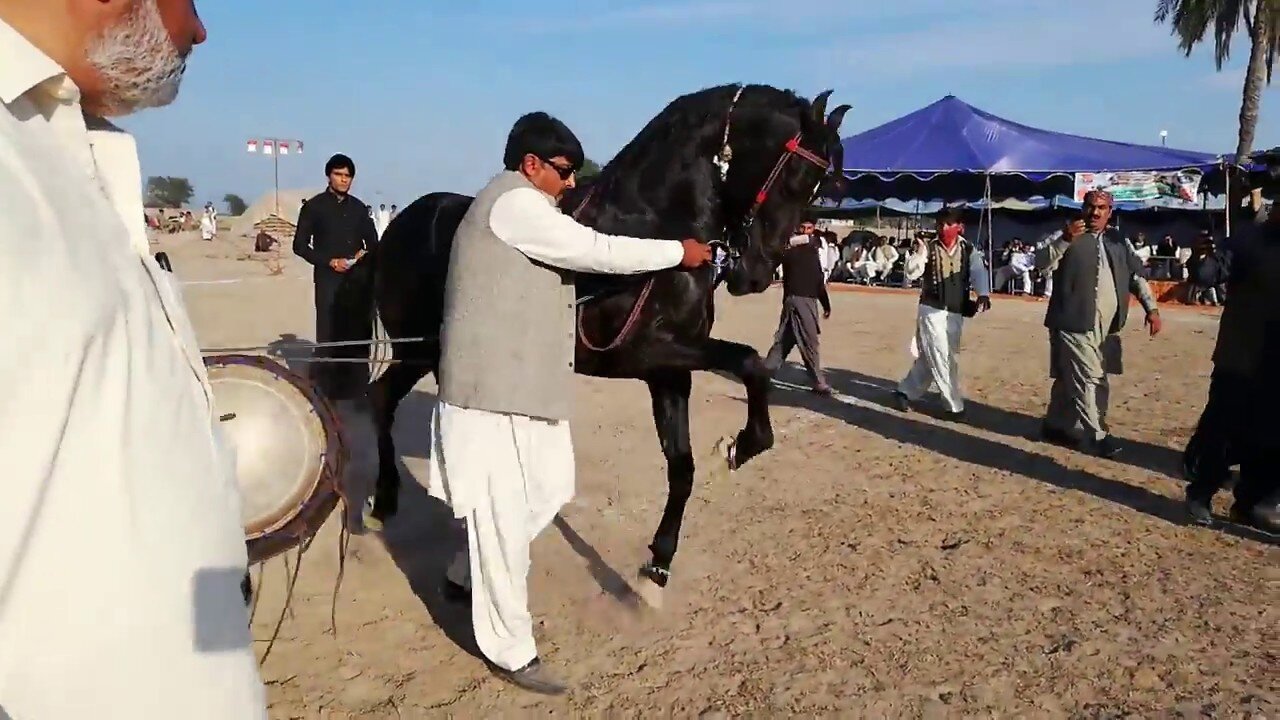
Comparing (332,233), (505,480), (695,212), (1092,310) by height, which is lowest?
(505,480)

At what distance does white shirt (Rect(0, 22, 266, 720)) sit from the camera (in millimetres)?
860

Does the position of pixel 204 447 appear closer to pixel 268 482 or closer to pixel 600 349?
pixel 268 482

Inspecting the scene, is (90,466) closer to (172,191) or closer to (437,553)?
(437,553)

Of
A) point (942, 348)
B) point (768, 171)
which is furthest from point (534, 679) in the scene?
point (942, 348)

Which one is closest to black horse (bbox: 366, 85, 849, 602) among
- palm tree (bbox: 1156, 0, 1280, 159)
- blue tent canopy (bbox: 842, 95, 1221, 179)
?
blue tent canopy (bbox: 842, 95, 1221, 179)

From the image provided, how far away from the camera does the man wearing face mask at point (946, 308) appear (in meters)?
7.91

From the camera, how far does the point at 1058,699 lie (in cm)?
321

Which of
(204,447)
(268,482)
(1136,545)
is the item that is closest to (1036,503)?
(1136,545)

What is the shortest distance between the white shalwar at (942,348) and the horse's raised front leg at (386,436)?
A: 4505mm

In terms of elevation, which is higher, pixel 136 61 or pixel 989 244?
pixel 136 61

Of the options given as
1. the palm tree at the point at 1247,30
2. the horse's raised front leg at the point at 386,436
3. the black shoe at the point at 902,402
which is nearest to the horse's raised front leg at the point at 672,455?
the horse's raised front leg at the point at 386,436

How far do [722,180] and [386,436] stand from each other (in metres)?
2.42

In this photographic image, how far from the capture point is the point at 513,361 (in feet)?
10.5

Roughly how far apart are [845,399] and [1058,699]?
5549 mm
